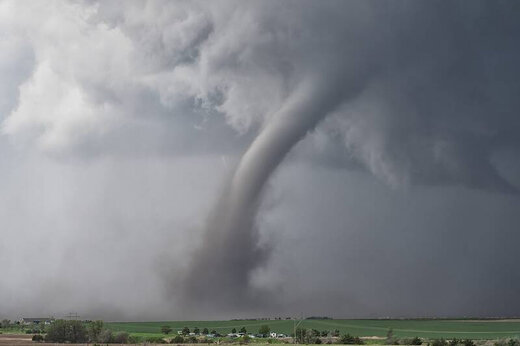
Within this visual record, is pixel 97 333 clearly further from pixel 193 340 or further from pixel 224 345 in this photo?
pixel 224 345

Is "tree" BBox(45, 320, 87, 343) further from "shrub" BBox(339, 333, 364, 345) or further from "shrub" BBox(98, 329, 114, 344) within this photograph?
"shrub" BBox(339, 333, 364, 345)

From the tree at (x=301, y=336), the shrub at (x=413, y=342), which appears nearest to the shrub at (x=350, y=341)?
the shrub at (x=413, y=342)

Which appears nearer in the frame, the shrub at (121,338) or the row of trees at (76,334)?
the row of trees at (76,334)

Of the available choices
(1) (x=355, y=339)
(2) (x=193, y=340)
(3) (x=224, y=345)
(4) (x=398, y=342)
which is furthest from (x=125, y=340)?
(4) (x=398, y=342)

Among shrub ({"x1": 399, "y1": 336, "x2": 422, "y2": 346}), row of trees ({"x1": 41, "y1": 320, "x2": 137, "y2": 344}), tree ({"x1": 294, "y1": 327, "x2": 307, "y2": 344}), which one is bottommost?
shrub ({"x1": 399, "y1": 336, "x2": 422, "y2": 346})

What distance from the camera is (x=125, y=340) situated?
160250 mm

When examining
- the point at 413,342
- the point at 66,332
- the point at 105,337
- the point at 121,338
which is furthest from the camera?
the point at 121,338

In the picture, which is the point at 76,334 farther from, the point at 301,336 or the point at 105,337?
the point at 301,336

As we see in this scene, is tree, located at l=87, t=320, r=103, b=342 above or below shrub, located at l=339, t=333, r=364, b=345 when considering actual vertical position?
above

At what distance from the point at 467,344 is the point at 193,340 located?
69.2 metres

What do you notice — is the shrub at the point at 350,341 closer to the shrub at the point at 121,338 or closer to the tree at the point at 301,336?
the tree at the point at 301,336

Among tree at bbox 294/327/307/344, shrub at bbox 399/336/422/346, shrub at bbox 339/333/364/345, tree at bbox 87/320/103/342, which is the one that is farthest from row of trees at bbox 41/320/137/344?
shrub at bbox 399/336/422/346

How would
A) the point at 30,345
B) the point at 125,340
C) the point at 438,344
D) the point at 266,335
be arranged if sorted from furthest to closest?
the point at 266,335, the point at 125,340, the point at 438,344, the point at 30,345

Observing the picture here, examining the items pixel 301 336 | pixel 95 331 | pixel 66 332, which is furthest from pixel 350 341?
pixel 66 332
